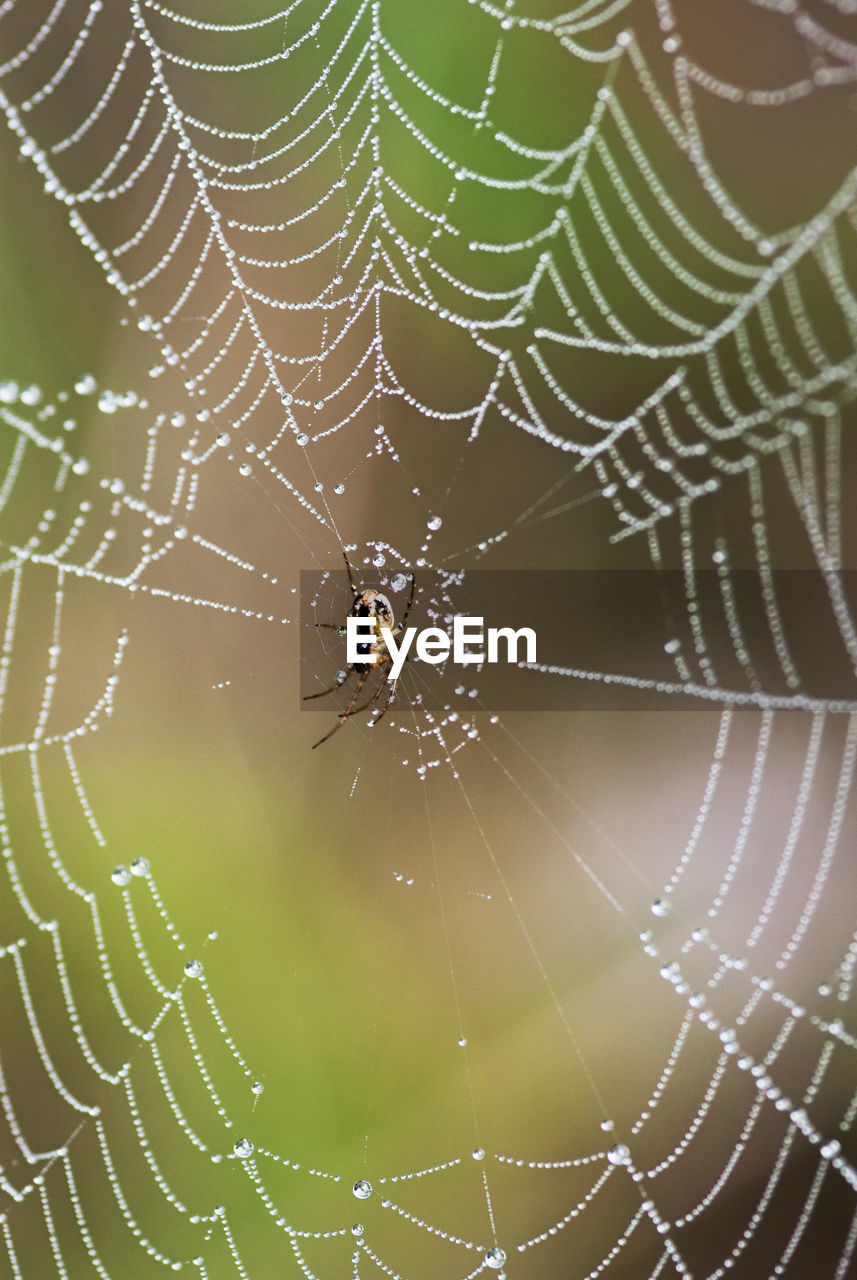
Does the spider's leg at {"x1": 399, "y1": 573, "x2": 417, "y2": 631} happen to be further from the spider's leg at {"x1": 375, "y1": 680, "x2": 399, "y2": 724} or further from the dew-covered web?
the spider's leg at {"x1": 375, "y1": 680, "x2": 399, "y2": 724}

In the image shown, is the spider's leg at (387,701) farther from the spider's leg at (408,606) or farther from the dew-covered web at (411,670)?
the spider's leg at (408,606)

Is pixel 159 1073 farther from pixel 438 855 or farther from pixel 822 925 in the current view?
pixel 822 925

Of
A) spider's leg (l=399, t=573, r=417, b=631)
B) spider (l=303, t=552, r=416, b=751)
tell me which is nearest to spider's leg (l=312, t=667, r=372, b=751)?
spider (l=303, t=552, r=416, b=751)

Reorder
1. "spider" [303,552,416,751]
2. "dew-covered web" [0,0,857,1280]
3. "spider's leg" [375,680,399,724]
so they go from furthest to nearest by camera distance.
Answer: "spider's leg" [375,680,399,724]
"spider" [303,552,416,751]
"dew-covered web" [0,0,857,1280]

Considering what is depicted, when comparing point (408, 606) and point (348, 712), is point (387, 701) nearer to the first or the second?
point (348, 712)

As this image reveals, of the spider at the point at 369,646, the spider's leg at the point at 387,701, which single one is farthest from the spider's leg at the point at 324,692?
the spider's leg at the point at 387,701

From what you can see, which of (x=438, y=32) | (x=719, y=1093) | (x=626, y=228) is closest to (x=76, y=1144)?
(x=719, y=1093)

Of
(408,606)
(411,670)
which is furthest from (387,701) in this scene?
(408,606)
